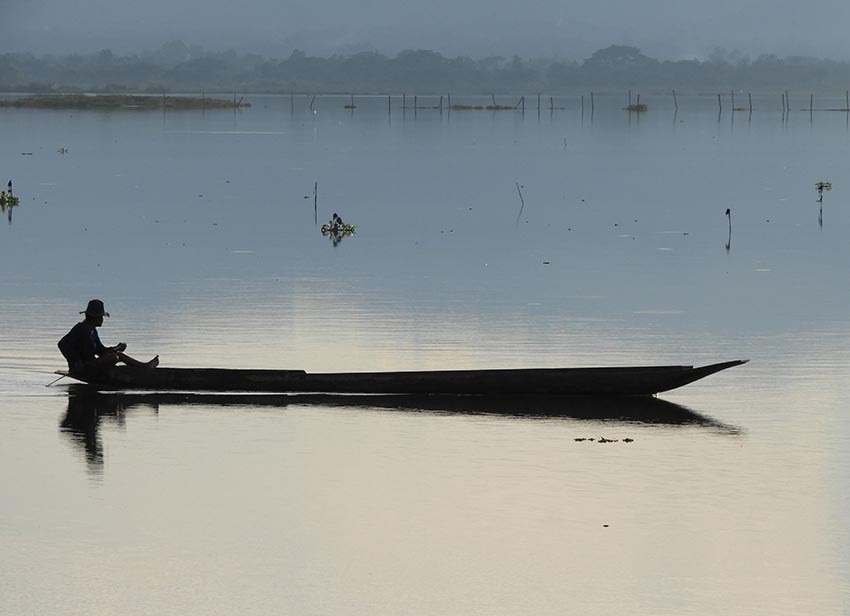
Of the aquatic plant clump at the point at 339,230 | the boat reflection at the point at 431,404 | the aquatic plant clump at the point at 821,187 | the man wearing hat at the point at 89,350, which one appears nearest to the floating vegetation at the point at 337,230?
the aquatic plant clump at the point at 339,230

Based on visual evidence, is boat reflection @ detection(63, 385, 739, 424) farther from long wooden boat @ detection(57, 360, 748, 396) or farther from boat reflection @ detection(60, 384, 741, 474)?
long wooden boat @ detection(57, 360, 748, 396)

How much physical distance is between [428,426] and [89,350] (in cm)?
536

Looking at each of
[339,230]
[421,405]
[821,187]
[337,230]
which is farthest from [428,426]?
[821,187]

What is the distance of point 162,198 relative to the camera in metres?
68.0

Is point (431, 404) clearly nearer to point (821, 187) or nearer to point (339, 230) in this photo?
point (339, 230)

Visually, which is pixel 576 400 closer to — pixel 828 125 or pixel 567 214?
pixel 567 214

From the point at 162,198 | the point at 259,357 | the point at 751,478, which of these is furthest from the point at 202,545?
the point at 162,198

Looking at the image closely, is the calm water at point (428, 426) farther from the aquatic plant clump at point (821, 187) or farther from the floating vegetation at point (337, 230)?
the aquatic plant clump at point (821, 187)

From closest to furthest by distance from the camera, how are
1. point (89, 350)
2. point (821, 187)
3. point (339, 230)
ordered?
1. point (89, 350)
2. point (339, 230)
3. point (821, 187)

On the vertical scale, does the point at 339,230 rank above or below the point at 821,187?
below

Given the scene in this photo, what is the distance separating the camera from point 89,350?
83.3ft

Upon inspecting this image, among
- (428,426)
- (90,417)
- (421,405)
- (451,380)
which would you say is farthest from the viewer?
(451,380)

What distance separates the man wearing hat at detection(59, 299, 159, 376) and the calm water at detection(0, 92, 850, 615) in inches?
20.8

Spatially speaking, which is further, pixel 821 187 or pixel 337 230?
pixel 821 187
